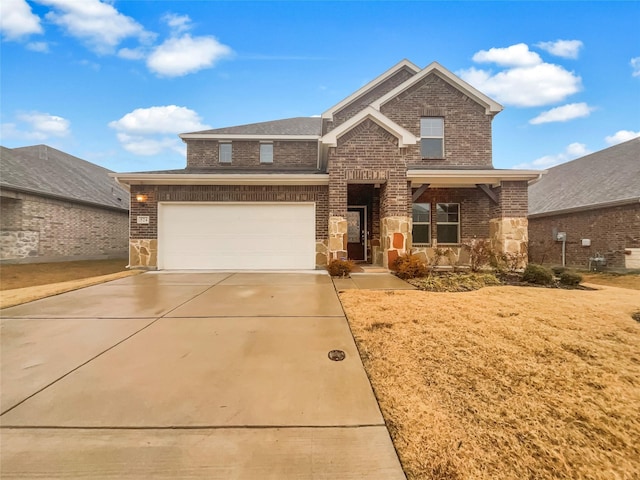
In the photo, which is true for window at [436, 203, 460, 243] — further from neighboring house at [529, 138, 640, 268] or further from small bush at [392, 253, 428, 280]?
neighboring house at [529, 138, 640, 268]

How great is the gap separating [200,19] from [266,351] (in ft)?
42.9

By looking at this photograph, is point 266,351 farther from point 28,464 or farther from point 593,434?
point 593,434

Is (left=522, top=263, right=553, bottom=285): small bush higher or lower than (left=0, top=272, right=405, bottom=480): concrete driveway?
higher

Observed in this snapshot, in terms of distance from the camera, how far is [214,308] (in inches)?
183

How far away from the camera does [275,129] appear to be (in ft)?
49.2

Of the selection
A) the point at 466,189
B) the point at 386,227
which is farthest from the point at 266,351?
the point at 466,189

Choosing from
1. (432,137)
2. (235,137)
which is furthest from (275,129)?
(432,137)

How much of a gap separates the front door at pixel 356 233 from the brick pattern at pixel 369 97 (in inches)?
176

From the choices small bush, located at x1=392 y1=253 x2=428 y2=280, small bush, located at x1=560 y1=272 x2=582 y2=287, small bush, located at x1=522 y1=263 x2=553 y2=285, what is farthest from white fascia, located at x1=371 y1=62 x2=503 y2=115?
small bush, located at x1=560 y1=272 x2=582 y2=287

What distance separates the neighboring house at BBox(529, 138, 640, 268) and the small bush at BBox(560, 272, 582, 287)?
5.37 meters

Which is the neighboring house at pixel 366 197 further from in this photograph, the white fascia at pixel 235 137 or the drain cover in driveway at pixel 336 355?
the drain cover in driveway at pixel 336 355

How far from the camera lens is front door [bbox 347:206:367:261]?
38.3 ft

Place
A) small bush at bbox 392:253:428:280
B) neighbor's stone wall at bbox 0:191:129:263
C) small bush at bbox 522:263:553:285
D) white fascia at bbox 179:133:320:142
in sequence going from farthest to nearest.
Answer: white fascia at bbox 179:133:320:142 < neighbor's stone wall at bbox 0:191:129:263 < small bush at bbox 392:253:428:280 < small bush at bbox 522:263:553:285

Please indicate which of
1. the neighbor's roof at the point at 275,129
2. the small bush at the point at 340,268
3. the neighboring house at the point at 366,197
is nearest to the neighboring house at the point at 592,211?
the neighboring house at the point at 366,197
